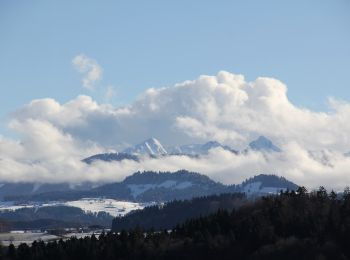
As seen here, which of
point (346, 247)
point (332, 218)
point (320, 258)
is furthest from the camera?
point (332, 218)

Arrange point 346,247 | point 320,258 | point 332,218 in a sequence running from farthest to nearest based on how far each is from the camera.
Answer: point 332,218
point 346,247
point 320,258

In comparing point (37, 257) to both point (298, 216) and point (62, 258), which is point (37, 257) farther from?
point (298, 216)

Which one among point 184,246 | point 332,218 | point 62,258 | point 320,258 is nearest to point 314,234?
point 332,218

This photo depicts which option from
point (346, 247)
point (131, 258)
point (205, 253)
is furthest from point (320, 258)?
Answer: point (131, 258)

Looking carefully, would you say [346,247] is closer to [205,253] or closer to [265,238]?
[265,238]

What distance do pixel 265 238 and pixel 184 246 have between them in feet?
69.3

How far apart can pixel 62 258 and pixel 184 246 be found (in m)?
31.0

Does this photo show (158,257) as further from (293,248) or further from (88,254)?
(293,248)

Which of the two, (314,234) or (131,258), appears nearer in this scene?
(314,234)

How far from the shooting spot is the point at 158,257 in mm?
196625

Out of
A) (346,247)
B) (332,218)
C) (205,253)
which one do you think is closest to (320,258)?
(346,247)

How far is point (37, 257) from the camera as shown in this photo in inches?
7810

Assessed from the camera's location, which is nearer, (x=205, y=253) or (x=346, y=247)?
(x=346, y=247)

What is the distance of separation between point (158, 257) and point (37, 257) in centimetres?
3092
